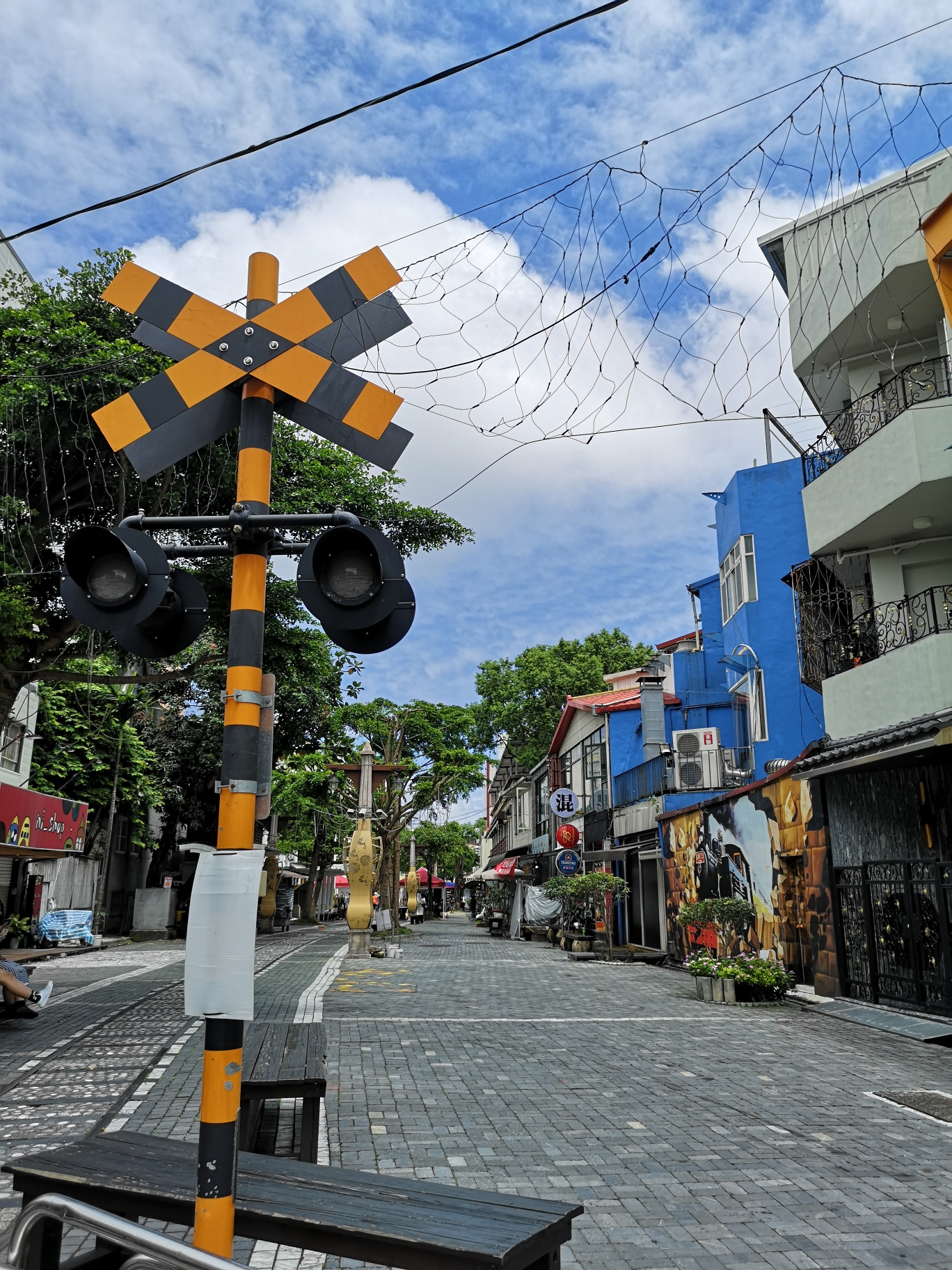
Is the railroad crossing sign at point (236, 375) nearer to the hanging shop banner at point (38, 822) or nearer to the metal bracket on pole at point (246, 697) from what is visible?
the metal bracket on pole at point (246, 697)

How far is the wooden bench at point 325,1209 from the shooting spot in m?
3.08

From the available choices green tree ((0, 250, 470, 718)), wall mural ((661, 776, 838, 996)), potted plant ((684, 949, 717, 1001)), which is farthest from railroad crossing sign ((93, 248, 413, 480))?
potted plant ((684, 949, 717, 1001))

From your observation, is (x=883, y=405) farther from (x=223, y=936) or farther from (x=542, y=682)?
(x=542, y=682)

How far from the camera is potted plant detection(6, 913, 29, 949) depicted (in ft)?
64.9

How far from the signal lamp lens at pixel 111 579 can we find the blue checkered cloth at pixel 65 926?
21.9 m

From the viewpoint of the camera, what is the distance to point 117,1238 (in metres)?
2.83

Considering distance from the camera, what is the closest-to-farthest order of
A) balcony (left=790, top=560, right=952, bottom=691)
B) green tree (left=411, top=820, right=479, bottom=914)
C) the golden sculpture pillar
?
balcony (left=790, top=560, right=952, bottom=691), the golden sculpture pillar, green tree (left=411, top=820, right=479, bottom=914)

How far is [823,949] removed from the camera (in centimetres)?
1380

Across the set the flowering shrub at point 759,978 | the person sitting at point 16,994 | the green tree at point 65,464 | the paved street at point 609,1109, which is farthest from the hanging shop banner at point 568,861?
the person sitting at point 16,994

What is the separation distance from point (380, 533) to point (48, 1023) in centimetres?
1019

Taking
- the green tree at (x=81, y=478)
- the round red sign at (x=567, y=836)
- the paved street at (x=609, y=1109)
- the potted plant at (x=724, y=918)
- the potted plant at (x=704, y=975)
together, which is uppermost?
the green tree at (x=81, y=478)

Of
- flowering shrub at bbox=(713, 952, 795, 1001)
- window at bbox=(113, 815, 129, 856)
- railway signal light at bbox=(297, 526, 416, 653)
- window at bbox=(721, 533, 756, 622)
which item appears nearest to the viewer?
railway signal light at bbox=(297, 526, 416, 653)

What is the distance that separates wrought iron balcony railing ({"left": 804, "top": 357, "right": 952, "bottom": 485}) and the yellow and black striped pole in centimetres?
1045

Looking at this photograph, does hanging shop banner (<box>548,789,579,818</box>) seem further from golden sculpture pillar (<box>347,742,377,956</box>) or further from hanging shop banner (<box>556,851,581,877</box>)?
golden sculpture pillar (<box>347,742,377,956</box>)
